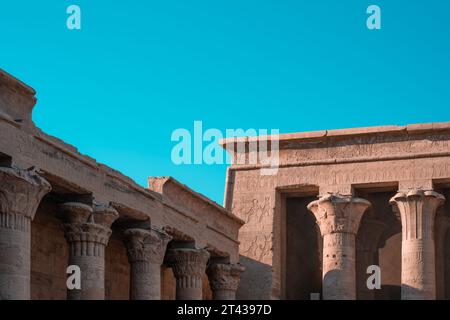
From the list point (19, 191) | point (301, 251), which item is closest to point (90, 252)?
point (19, 191)

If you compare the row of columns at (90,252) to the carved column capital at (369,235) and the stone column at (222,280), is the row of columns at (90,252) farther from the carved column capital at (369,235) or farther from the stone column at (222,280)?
the carved column capital at (369,235)

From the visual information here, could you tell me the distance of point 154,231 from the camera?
2625 cm

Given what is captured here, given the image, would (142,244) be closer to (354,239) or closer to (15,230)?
(15,230)

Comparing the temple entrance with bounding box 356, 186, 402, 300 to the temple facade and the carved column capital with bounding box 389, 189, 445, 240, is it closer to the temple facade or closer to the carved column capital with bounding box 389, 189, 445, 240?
the temple facade

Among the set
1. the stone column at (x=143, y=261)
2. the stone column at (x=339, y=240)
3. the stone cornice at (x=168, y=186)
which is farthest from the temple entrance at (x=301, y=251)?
the stone column at (x=143, y=261)

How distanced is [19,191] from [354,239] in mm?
13149

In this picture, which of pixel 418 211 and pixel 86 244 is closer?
pixel 86 244

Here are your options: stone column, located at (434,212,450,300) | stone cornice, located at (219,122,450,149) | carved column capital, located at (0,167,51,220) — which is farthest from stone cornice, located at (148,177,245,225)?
stone column, located at (434,212,450,300)

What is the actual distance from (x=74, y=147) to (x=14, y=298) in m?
3.84

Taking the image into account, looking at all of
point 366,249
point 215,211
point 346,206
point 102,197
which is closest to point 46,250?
point 102,197

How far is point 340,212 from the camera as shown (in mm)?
31969

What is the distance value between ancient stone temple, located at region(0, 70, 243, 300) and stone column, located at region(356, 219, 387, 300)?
14.2ft

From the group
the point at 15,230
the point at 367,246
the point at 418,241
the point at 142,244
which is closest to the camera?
the point at 15,230
